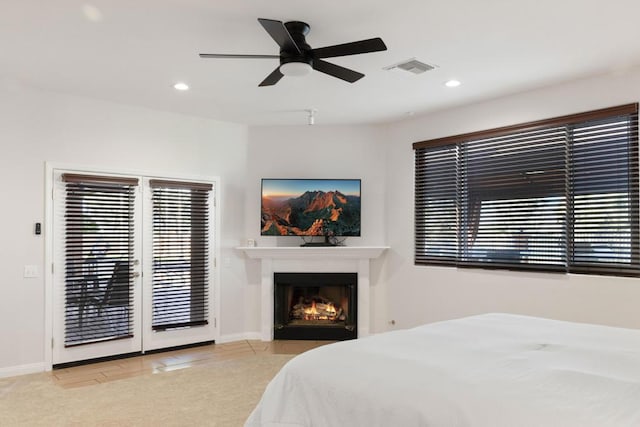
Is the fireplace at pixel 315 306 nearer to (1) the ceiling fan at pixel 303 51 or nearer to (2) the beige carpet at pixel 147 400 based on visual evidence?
(2) the beige carpet at pixel 147 400

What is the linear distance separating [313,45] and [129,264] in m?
3.16

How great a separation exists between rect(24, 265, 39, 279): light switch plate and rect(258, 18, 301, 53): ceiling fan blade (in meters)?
3.30

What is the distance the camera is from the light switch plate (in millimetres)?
4605

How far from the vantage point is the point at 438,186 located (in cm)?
559

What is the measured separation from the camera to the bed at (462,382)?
155 cm

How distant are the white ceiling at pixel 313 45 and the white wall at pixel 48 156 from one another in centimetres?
24

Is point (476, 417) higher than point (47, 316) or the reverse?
higher

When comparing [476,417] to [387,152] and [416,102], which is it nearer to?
[416,102]

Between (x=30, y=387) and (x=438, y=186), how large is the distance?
4.49 meters

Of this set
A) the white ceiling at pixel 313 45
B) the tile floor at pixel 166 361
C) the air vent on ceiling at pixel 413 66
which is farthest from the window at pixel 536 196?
the tile floor at pixel 166 361

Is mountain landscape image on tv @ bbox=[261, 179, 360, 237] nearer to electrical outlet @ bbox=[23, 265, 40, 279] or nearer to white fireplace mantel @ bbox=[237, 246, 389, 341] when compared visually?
white fireplace mantel @ bbox=[237, 246, 389, 341]

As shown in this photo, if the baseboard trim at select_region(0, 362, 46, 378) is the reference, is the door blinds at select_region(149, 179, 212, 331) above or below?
above

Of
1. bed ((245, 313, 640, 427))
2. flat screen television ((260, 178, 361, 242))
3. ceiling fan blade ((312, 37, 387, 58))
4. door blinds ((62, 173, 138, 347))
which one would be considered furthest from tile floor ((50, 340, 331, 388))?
ceiling fan blade ((312, 37, 387, 58))

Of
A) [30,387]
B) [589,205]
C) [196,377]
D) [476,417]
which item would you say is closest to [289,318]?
[196,377]
